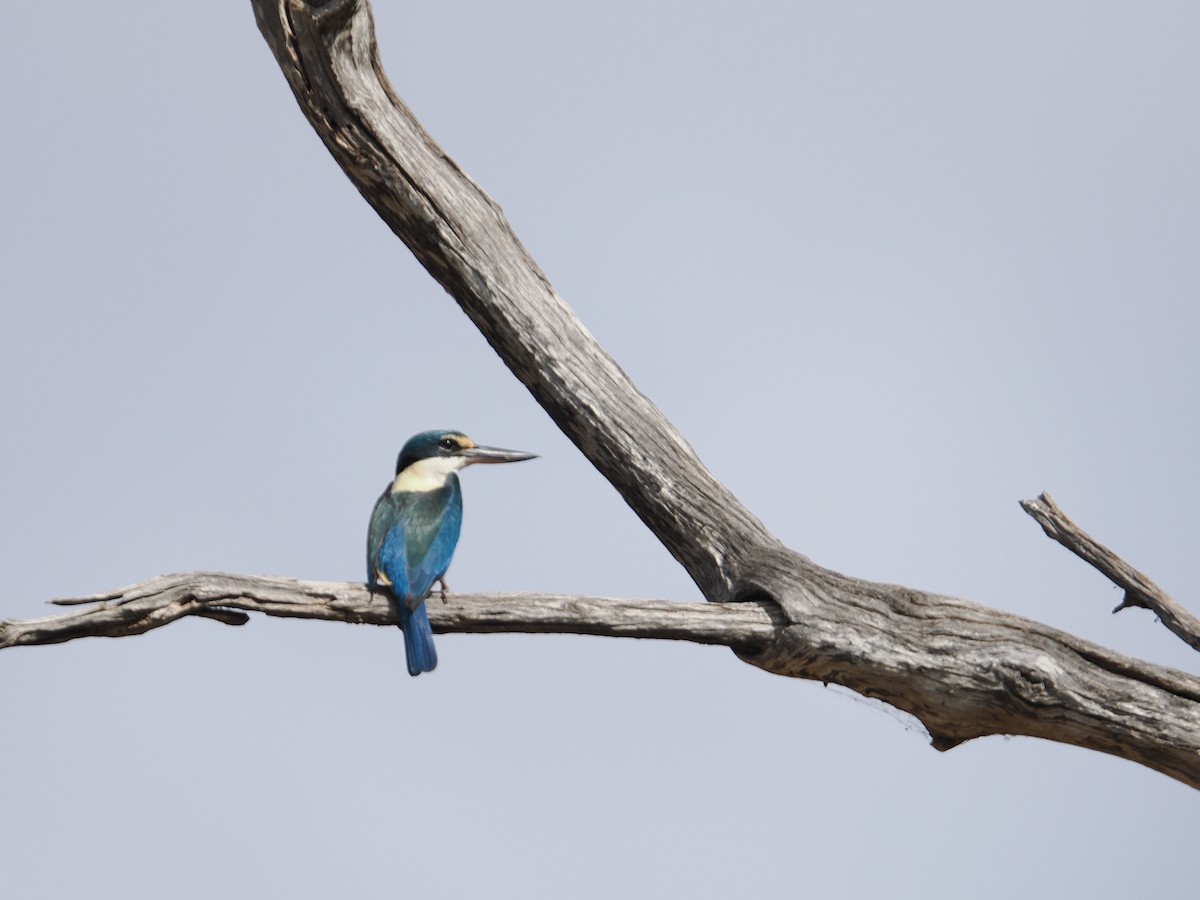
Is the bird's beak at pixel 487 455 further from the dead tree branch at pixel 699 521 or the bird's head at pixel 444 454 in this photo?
the dead tree branch at pixel 699 521

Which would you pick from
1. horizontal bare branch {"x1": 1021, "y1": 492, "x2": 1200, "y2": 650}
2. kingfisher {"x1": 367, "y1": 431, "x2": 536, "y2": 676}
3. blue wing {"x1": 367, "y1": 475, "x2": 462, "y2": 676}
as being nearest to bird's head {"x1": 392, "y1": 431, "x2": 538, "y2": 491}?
kingfisher {"x1": 367, "y1": 431, "x2": 536, "y2": 676}

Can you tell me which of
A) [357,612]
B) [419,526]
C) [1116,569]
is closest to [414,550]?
[419,526]

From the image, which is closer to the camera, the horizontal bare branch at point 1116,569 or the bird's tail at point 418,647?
the bird's tail at point 418,647

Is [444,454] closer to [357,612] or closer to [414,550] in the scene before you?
[414,550]

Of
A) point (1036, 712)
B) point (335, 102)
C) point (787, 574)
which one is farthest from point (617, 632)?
point (335, 102)

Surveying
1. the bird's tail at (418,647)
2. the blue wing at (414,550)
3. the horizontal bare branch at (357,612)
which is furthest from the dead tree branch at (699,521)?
the bird's tail at (418,647)

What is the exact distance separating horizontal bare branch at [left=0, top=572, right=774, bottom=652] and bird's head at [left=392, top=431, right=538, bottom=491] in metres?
1.64

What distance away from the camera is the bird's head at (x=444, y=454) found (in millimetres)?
7078

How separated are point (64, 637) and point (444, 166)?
247 cm

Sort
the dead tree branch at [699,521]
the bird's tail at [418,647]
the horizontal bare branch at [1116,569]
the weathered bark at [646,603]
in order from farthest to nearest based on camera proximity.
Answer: the horizontal bare branch at [1116,569] → the bird's tail at [418,647] → the dead tree branch at [699,521] → the weathered bark at [646,603]

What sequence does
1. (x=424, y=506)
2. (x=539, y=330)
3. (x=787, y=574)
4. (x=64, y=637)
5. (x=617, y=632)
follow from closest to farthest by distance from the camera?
(x=64, y=637) < (x=617, y=632) < (x=787, y=574) < (x=539, y=330) < (x=424, y=506)

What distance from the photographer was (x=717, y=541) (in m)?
5.80

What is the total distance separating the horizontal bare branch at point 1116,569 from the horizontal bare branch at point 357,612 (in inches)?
48.9

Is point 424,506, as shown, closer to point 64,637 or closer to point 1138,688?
point 64,637
